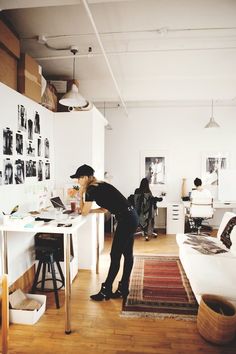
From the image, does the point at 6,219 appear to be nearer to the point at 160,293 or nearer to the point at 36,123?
the point at 36,123

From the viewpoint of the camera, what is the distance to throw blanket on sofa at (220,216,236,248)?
10.9 feet

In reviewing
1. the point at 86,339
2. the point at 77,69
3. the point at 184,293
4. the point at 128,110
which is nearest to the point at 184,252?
the point at 184,293

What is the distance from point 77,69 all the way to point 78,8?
1521 millimetres


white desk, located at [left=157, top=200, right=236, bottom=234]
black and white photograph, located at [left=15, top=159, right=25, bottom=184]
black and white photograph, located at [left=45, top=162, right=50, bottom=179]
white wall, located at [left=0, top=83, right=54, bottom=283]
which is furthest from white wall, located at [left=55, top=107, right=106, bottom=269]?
white desk, located at [left=157, top=200, right=236, bottom=234]

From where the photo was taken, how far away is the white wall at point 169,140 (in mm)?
6285

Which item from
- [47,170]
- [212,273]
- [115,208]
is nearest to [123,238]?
[115,208]

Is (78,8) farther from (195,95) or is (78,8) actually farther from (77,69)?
(195,95)

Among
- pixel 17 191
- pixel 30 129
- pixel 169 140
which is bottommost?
pixel 17 191

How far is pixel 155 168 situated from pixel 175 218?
1403 millimetres

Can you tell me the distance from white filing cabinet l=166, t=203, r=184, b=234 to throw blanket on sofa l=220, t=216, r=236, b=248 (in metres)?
2.16

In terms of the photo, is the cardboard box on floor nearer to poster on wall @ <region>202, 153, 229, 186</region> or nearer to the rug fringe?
the rug fringe

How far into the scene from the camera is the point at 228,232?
3383mm

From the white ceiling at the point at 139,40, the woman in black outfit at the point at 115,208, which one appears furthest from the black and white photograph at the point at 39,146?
the white ceiling at the point at 139,40

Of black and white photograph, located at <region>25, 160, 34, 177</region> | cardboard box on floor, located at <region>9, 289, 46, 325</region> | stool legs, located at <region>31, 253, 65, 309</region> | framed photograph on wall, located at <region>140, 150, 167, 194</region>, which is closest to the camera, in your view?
cardboard box on floor, located at <region>9, 289, 46, 325</region>
